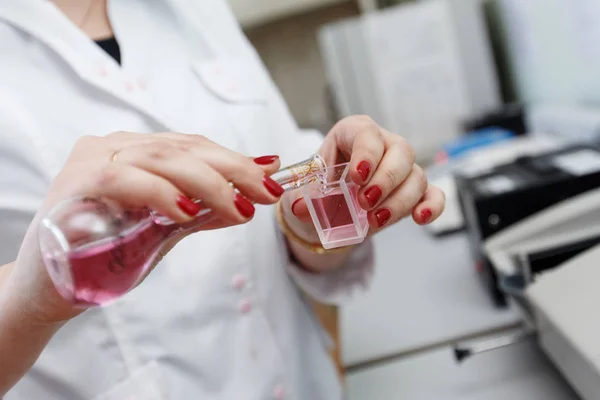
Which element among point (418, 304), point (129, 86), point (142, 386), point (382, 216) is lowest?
point (418, 304)

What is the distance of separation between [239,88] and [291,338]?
0.28 meters

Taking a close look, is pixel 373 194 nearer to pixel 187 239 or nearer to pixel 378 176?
pixel 378 176

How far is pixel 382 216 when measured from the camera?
0.30m

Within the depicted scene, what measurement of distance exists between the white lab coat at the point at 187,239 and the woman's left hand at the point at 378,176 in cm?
3

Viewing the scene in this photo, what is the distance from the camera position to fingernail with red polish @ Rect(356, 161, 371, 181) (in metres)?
0.29

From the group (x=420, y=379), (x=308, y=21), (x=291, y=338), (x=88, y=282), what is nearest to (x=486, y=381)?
(x=420, y=379)

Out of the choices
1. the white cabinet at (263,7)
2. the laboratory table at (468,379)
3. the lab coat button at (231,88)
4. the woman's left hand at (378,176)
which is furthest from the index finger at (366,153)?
the white cabinet at (263,7)

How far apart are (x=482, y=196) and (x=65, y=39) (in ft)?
1.70

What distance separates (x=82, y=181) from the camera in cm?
23

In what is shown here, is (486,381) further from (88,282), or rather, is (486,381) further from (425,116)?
(425,116)

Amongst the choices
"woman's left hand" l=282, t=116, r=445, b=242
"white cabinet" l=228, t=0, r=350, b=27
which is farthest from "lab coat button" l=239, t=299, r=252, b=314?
"white cabinet" l=228, t=0, r=350, b=27

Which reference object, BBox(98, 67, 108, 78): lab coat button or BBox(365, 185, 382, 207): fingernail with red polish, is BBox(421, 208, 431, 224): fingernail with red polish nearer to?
BBox(365, 185, 382, 207): fingernail with red polish

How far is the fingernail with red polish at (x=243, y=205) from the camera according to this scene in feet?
0.79

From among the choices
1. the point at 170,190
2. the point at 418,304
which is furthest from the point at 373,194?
the point at 418,304
